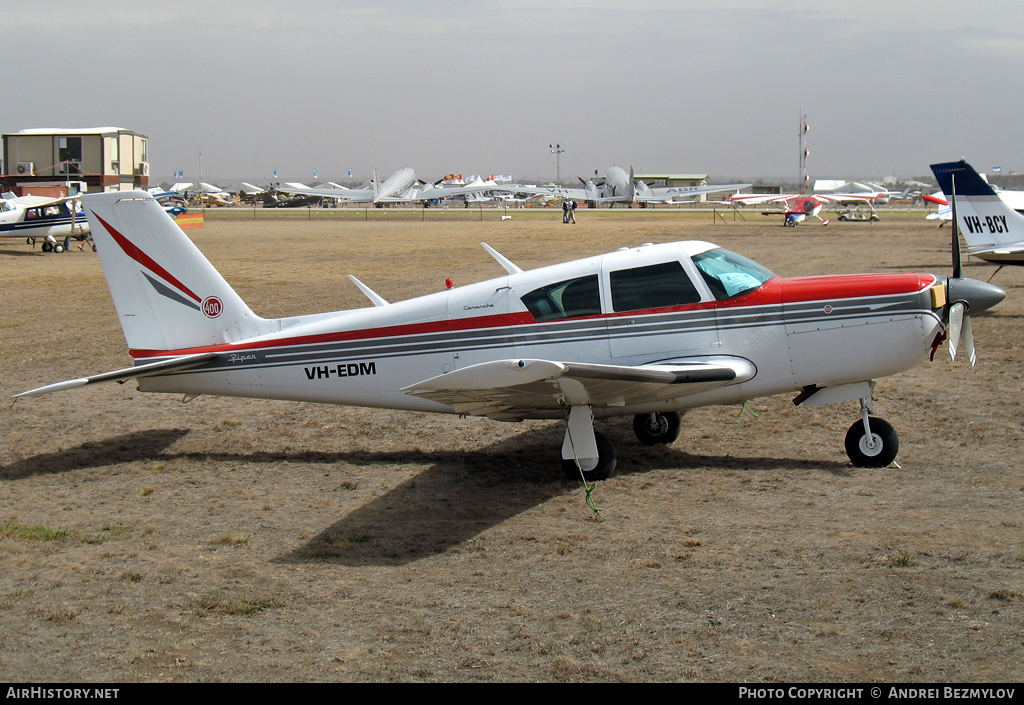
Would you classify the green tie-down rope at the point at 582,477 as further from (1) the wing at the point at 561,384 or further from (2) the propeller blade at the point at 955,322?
(2) the propeller blade at the point at 955,322

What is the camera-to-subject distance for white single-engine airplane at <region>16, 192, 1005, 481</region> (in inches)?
318

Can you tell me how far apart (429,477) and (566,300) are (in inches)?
84.0

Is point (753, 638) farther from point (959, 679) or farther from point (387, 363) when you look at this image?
point (387, 363)

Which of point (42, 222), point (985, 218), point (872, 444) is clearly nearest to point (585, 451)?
point (872, 444)

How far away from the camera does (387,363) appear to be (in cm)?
891

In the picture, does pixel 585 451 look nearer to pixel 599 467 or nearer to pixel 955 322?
pixel 599 467

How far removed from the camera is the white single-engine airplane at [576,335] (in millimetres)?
8078

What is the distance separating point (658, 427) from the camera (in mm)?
9570

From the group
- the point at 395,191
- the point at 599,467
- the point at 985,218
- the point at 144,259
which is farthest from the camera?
the point at 395,191

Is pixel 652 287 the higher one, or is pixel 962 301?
pixel 652 287

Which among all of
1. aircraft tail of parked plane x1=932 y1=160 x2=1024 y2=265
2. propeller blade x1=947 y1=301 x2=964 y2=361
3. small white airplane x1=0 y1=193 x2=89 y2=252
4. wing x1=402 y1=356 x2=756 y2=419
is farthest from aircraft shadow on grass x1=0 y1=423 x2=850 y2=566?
small white airplane x1=0 y1=193 x2=89 y2=252

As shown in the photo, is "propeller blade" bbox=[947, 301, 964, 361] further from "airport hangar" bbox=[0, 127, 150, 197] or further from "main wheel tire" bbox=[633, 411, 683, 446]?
"airport hangar" bbox=[0, 127, 150, 197]

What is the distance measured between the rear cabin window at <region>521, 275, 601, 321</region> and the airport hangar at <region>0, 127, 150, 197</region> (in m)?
58.7

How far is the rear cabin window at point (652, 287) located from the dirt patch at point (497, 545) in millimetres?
1615
